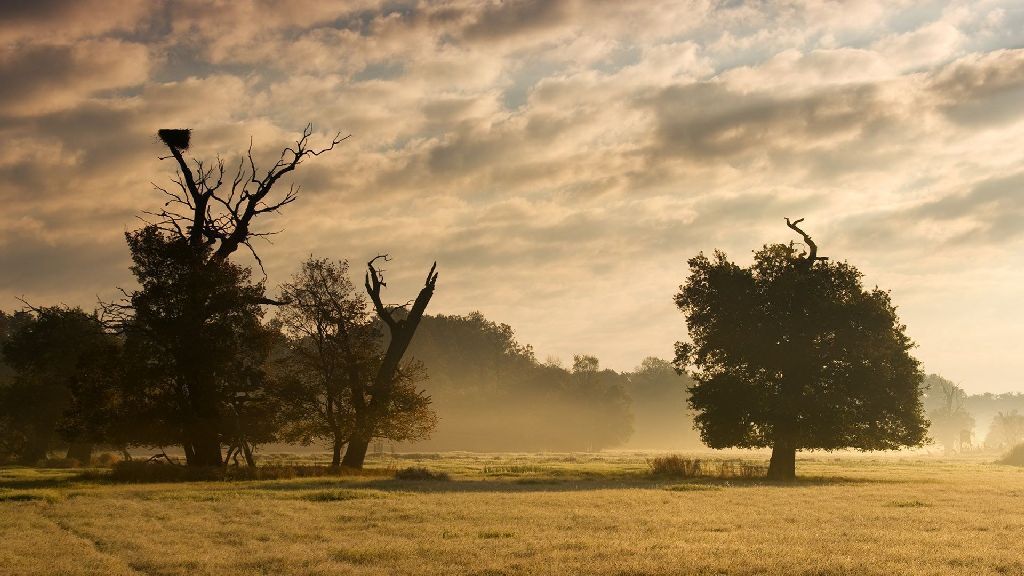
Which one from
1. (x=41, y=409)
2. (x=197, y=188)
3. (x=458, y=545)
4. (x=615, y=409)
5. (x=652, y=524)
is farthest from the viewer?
(x=615, y=409)

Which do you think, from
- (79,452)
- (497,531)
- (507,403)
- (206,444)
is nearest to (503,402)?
(507,403)

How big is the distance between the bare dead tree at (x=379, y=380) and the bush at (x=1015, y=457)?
3108 inches

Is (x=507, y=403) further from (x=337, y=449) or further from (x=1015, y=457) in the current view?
(x=337, y=449)

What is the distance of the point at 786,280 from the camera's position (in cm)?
5166

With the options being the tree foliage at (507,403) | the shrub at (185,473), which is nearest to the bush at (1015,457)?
the tree foliage at (507,403)

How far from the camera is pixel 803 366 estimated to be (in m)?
51.0

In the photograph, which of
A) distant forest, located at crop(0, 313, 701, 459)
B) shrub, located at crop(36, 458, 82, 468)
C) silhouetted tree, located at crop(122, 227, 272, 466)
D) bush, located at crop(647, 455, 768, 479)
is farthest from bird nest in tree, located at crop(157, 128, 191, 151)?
distant forest, located at crop(0, 313, 701, 459)

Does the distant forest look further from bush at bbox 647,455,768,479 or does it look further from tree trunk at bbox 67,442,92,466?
bush at bbox 647,455,768,479

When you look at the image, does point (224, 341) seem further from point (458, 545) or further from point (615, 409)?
point (615, 409)

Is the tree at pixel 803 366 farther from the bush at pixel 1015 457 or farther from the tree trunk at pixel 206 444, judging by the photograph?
the bush at pixel 1015 457

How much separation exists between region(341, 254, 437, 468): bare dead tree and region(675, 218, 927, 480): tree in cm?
1826

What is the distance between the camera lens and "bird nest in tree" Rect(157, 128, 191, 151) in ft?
157

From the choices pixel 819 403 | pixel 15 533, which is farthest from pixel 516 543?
pixel 819 403

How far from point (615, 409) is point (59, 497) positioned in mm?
136106
